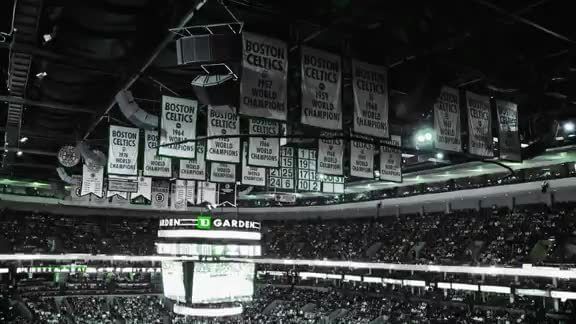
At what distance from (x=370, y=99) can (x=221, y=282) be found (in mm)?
25458

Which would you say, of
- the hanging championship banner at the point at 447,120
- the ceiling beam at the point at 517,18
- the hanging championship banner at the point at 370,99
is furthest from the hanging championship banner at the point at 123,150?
the ceiling beam at the point at 517,18

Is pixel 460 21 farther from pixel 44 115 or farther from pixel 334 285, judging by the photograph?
pixel 334 285

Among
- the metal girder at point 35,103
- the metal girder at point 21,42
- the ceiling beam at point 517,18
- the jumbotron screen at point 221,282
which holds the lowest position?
the jumbotron screen at point 221,282

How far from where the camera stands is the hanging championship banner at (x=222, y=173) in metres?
17.4

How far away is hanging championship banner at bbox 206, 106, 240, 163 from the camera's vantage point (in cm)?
1432

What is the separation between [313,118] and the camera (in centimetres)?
1057

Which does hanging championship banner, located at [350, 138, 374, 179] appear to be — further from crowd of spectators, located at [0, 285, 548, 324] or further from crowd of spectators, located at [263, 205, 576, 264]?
crowd of spectators, located at [0, 285, 548, 324]

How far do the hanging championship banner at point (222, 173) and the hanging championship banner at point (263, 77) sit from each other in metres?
7.41

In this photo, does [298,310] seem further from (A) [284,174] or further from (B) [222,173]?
(B) [222,173]

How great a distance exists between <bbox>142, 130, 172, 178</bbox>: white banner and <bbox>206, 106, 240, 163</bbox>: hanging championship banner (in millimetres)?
2819

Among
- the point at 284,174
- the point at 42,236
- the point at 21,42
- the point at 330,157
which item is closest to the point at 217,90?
the point at 21,42

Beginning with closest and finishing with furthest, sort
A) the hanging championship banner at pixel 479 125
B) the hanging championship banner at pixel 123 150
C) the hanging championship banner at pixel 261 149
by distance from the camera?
1. the hanging championship banner at pixel 479 125
2. the hanging championship banner at pixel 261 149
3. the hanging championship banner at pixel 123 150

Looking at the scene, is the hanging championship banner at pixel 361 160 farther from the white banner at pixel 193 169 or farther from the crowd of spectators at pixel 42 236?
the crowd of spectators at pixel 42 236

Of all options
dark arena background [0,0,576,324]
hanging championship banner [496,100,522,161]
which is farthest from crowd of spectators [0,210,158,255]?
hanging championship banner [496,100,522,161]
